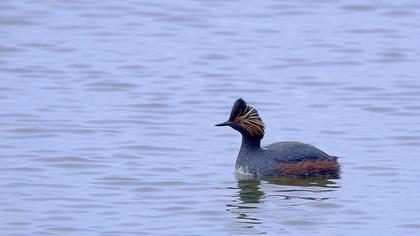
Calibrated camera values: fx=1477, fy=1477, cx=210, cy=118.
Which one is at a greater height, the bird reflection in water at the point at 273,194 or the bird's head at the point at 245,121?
the bird's head at the point at 245,121

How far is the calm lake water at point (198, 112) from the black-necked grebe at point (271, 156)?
21cm

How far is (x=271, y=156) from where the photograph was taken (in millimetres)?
17250

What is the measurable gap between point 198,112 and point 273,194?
4.21 m

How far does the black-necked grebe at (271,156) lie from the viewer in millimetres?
17078

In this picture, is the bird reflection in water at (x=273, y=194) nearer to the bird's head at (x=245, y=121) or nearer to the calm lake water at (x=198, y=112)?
the calm lake water at (x=198, y=112)

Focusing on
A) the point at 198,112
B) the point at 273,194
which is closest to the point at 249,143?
the point at 273,194

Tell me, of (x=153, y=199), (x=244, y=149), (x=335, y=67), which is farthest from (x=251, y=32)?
(x=153, y=199)

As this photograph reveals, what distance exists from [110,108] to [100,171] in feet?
11.6

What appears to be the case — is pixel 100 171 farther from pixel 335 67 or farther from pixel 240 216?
pixel 335 67

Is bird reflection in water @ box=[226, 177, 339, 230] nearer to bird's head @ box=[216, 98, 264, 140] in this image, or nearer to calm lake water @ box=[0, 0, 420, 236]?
calm lake water @ box=[0, 0, 420, 236]

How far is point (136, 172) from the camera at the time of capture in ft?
56.1

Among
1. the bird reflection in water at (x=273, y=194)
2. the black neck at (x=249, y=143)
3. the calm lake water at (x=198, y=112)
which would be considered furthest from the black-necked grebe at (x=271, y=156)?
the calm lake water at (x=198, y=112)

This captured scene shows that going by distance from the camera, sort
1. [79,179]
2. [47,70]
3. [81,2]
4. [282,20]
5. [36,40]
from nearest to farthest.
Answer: [79,179] < [47,70] < [36,40] < [282,20] < [81,2]

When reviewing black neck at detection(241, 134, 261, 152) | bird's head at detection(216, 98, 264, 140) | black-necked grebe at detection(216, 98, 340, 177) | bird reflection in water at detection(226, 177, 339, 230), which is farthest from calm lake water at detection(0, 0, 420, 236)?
bird's head at detection(216, 98, 264, 140)
